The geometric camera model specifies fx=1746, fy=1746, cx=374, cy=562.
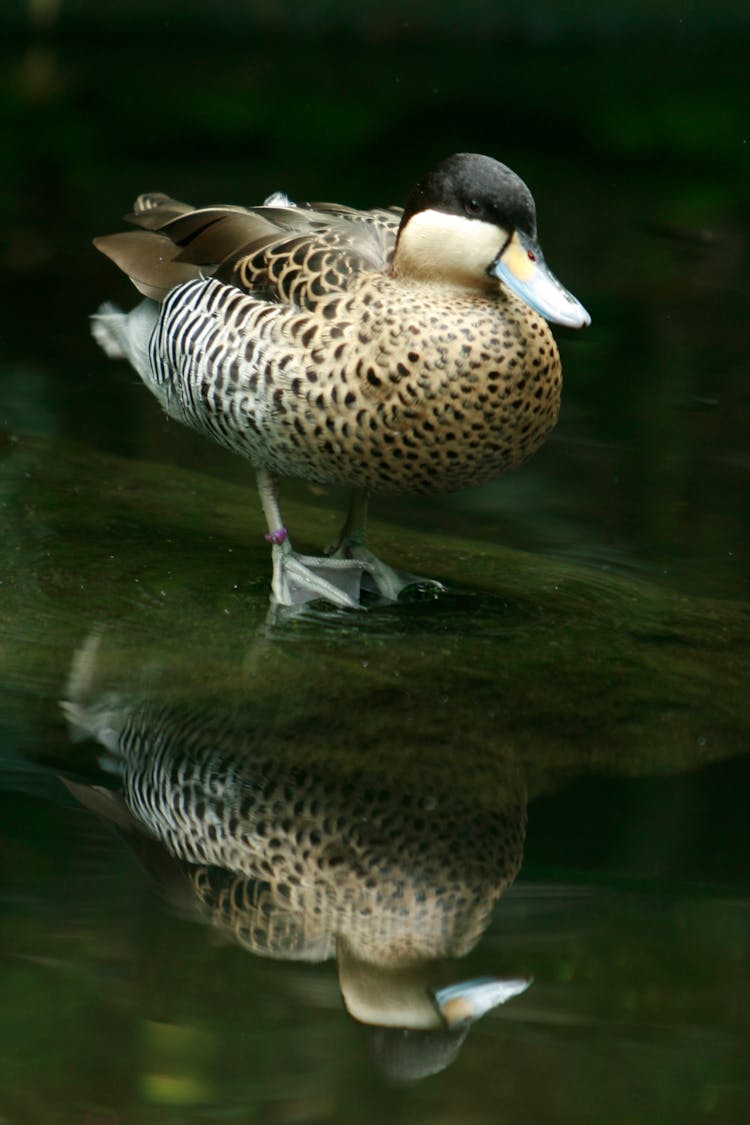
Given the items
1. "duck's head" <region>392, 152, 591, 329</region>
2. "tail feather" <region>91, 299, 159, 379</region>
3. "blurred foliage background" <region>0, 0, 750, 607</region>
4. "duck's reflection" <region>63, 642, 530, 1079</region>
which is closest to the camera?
"duck's reflection" <region>63, 642, 530, 1079</region>

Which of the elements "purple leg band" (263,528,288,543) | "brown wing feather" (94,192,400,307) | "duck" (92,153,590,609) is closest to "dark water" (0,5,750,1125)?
"purple leg band" (263,528,288,543)

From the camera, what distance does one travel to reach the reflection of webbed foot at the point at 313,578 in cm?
424

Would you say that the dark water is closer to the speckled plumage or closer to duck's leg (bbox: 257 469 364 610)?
duck's leg (bbox: 257 469 364 610)

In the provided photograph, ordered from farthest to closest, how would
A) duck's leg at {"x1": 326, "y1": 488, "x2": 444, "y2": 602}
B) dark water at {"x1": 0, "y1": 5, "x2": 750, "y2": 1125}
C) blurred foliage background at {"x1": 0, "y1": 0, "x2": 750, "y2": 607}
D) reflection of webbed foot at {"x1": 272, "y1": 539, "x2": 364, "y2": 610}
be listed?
blurred foliage background at {"x1": 0, "y1": 0, "x2": 750, "y2": 607}, duck's leg at {"x1": 326, "y1": 488, "x2": 444, "y2": 602}, reflection of webbed foot at {"x1": 272, "y1": 539, "x2": 364, "y2": 610}, dark water at {"x1": 0, "y1": 5, "x2": 750, "y2": 1125}

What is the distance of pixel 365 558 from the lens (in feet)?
14.4

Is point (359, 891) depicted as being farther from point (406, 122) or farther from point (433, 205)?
point (406, 122)

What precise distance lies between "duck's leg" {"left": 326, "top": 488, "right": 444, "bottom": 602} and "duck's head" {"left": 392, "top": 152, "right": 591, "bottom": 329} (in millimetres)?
703

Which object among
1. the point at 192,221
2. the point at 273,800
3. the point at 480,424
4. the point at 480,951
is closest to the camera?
the point at 480,951

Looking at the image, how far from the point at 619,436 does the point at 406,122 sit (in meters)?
4.35

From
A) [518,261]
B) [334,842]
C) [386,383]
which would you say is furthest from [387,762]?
[518,261]

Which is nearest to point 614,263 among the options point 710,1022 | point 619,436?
point 619,436

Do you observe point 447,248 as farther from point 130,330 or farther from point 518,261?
point 130,330

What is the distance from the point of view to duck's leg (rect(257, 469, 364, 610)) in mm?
4242

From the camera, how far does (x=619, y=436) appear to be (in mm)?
5504
